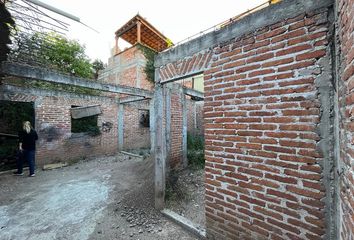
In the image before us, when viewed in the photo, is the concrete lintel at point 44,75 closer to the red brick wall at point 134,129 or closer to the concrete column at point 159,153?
the concrete column at point 159,153

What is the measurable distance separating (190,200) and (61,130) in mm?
6620

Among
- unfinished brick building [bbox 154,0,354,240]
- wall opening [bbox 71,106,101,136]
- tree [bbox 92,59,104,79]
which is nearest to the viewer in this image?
unfinished brick building [bbox 154,0,354,240]

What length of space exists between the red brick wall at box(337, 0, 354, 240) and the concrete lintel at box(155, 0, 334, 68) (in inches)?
17.3

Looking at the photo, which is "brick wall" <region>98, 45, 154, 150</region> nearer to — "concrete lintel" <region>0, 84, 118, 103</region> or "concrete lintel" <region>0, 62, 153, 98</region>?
"concrete lintel" <region>0, 84, 118, 103</region>

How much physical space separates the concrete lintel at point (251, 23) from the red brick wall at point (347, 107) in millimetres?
439

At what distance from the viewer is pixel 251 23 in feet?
7.89

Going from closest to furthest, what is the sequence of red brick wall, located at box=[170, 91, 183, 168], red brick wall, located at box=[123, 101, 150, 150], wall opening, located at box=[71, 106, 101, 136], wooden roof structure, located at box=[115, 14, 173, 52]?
red brick wall, located at box=[170, 91, 183, 168], wall opening, located at box=[71, 106, 101, 136], red brick wall, located at box=[123, 101, 150, 150], wooden roof structure, located at box=[115, 14, 173, 52]

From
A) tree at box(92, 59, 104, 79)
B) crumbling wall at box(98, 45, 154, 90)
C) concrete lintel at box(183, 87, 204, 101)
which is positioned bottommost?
concrete lintel at box(183, 87, 204, 101)

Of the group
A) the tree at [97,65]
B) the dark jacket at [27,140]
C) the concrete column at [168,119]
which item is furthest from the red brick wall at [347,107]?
the tree at [97,65]

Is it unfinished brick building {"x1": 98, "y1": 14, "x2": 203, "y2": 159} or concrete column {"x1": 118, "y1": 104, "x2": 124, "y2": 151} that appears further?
unfinished brick building {"x1": 98, "y1": 14, "x2": 203, "y2": 159}

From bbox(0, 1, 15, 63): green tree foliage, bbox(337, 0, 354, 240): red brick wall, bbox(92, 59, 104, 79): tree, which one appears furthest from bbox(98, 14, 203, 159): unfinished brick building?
bbox(337, 0, 354, 240): red brick wall

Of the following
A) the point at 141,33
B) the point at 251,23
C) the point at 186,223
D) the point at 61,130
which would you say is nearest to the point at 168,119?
the point at 186,223

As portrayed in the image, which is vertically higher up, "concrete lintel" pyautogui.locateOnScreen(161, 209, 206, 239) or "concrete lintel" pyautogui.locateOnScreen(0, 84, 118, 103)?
"concrete lintel" pyautogui.locateOnScreen(0, 84, 118, 103)

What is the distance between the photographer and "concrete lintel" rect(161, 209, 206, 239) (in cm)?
311
